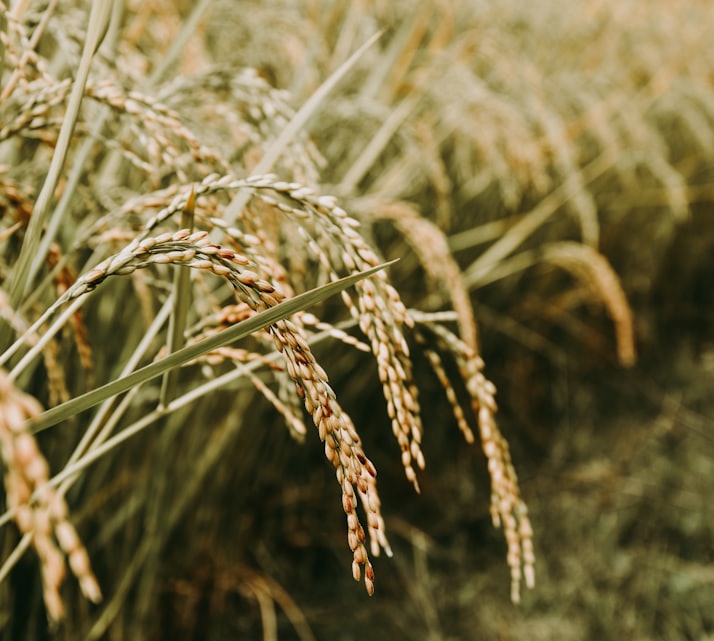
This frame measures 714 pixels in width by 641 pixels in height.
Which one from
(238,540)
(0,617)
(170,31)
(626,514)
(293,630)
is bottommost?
(626,514)

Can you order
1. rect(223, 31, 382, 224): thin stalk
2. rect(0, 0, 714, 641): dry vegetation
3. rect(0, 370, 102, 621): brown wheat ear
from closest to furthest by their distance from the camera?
rect(0, 370, 102, 621): brown wheat ear < rect(0, 0, 714, 641): dry vegetation < rect(223, 31, 382, 224): thin stalk

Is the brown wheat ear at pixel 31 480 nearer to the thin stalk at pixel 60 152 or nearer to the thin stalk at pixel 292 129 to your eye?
the thin stalk at pixel 60 152

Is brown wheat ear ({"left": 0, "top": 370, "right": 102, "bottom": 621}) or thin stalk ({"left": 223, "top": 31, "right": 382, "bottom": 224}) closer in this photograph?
brown wheat ear ({"left": 0, "top": 370, "right": 102, "bottom": 621})

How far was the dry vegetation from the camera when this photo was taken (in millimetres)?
646

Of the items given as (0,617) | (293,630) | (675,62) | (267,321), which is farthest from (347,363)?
(675,62)

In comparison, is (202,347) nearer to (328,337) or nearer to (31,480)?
(31,480)

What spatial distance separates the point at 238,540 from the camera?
1632 mm

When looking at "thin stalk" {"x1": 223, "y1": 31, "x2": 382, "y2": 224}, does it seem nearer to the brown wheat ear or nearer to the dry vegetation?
the dry vegetation

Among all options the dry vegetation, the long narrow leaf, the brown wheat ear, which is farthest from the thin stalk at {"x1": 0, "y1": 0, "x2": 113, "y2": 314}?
the brown wheat ear

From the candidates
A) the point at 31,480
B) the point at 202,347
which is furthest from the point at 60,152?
the point at 31,480

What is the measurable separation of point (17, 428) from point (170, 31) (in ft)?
4.18

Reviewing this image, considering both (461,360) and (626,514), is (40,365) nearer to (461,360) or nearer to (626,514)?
(461,360)

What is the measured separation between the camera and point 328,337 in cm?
127

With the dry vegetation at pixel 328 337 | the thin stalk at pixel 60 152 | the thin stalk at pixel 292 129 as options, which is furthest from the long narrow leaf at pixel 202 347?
the thin stalk at pixel 292 129
